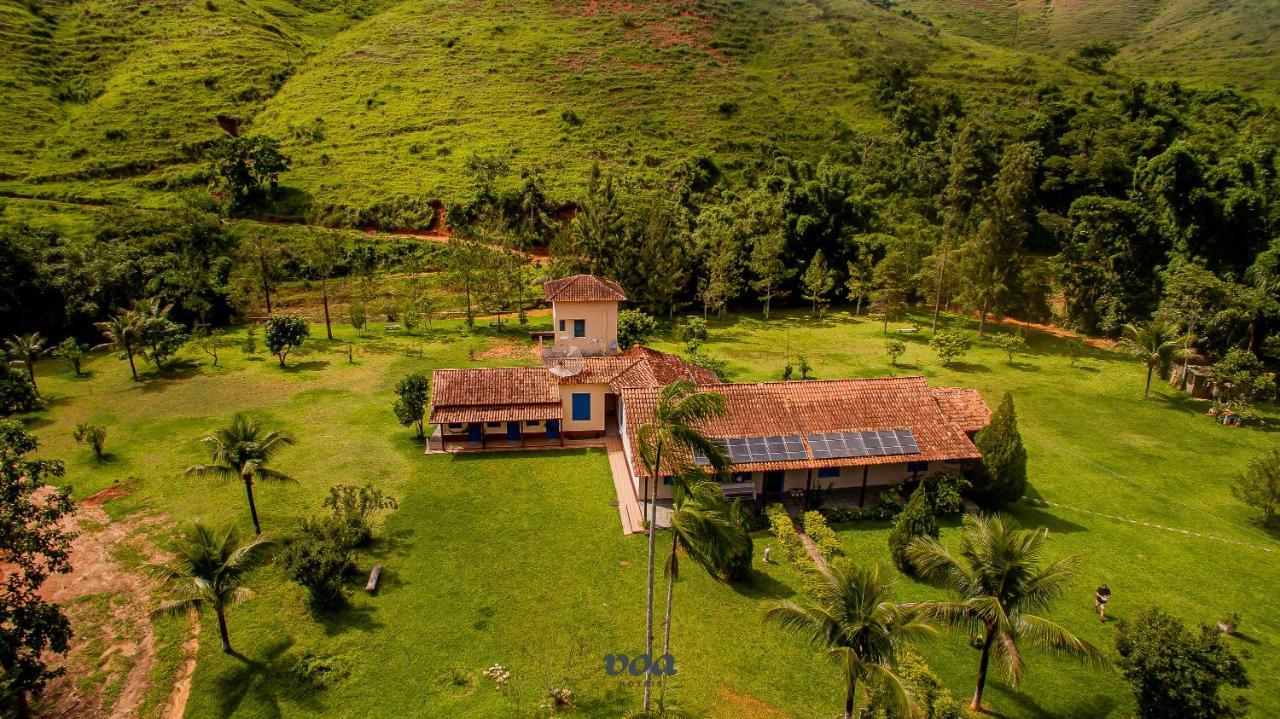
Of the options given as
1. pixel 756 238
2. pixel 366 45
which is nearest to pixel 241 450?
pixel 756 238

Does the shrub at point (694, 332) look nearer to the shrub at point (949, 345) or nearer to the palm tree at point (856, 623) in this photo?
the shrub at point (949, 345)

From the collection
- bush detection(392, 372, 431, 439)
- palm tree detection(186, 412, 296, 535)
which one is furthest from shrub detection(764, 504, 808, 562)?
palm tree detection(186, 412, 296, 535)

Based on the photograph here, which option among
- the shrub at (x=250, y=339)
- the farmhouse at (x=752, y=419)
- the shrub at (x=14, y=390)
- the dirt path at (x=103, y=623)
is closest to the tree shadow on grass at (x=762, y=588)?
the farmhouse at (x=752, y=419)

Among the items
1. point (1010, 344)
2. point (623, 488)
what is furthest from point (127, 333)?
point (1010, 344)

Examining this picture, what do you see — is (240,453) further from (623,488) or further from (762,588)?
(762,588)

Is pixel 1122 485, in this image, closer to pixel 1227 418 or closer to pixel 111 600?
pixel 1227 418
